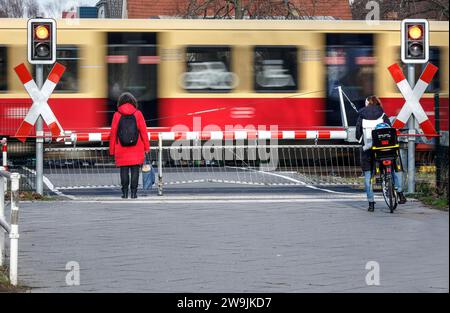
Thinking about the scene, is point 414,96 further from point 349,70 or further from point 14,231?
point 14,231

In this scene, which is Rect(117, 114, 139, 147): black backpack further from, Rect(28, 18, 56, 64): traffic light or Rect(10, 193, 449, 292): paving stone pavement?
Rect(28, 18, 56, 64): traffic light

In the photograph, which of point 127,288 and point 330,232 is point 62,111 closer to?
point 330,232

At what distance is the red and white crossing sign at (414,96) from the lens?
1809cm

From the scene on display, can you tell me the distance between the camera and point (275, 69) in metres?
27.7

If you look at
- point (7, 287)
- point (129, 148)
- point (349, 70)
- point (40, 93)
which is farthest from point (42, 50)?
point (349, 70)

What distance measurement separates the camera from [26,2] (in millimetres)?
86625

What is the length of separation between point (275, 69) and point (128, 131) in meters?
10.6

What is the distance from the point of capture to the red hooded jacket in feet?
58.0

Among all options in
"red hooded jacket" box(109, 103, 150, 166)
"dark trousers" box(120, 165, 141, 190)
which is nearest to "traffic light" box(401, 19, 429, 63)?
"red hooded jacket" box(109, 103, 150, 166)

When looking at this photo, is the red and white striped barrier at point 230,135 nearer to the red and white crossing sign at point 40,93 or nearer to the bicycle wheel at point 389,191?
the red and white crossing sign at point 40,93

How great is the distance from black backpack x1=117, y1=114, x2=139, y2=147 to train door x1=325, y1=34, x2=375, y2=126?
10.7m

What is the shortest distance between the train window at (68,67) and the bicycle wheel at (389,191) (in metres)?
13.2

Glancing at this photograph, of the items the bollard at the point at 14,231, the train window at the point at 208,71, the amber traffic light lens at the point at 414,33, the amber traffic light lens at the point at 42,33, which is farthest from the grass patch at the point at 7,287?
the train window at the point at 208,71

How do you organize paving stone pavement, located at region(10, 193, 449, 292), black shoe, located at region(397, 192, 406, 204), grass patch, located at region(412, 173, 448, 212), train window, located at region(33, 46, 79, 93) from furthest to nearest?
train window, located at region(33, 46, 79, 93), grass patch, located at region(412, 173, 448, 212), black shoe, located at region(397, 192, 406, 204), paving stone pavement, located at region(10, 193, 449, 292)
